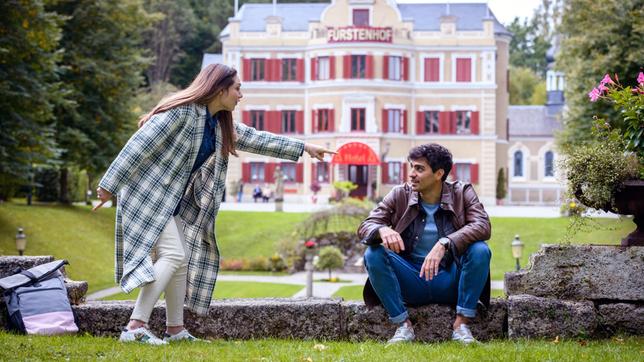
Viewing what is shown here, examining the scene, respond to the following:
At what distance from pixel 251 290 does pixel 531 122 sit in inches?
1571

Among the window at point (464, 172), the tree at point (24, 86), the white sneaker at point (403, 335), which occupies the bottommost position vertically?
the white sneaker at point (403, 335)

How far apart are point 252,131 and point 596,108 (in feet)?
78.4

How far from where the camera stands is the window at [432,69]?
52.0 meters

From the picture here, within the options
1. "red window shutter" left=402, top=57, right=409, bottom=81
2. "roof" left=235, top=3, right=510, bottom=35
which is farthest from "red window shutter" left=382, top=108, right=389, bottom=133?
"roof" left=235, top=3, right=510, bottom=35

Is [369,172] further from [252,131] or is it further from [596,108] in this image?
[252,131]

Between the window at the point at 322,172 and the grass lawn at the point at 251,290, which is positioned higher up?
the window at the point at 322,172

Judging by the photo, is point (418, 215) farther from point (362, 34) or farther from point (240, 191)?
point (240, 191)

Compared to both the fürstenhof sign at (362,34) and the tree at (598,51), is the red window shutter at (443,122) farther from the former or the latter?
the tree at (598,51)

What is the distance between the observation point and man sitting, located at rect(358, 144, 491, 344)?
20.9 feet

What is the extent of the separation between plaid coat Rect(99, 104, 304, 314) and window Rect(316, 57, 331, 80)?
45.1 metres

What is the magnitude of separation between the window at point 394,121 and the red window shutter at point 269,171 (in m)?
5.78

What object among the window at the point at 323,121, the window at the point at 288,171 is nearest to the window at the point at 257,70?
the window at the point at 323,121

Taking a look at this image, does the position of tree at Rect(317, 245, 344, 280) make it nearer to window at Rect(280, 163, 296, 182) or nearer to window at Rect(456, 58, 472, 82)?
window at Rect(280, 163, 296, 182)

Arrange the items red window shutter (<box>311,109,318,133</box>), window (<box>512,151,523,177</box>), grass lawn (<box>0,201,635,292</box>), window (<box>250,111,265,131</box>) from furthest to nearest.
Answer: window (<box>512,151,523,177</box>), window (<box>250,111,265,131</box>), red window shutter (<box>311,109,318,133</box>), grass lawn (<box>0,201,635,292</box>)
